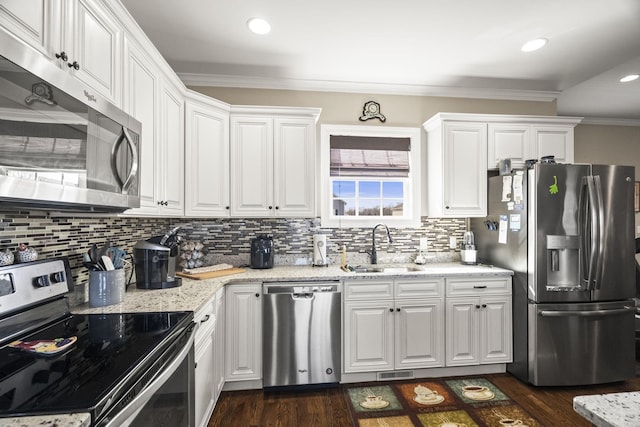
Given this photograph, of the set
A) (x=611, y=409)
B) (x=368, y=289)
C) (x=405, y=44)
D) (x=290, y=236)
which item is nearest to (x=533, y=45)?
(x=405, y=44)

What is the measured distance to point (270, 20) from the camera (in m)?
2.13

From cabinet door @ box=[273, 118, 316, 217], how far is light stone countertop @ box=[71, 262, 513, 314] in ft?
1.80

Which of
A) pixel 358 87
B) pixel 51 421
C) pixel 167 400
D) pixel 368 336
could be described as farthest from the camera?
pixel 358 87

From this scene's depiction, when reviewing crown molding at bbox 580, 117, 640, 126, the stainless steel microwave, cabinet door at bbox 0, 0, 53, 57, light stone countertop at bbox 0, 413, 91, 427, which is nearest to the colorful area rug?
light stone countertop at bbox 0, 413, 91, 427

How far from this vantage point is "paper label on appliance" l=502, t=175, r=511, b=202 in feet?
8.80

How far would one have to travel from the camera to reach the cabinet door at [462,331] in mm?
2605

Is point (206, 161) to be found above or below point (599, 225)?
above

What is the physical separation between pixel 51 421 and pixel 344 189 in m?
2.75

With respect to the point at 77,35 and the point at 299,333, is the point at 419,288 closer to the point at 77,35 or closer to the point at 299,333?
the point at 299,333

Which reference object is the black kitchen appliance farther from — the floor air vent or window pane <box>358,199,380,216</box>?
the floor air vent

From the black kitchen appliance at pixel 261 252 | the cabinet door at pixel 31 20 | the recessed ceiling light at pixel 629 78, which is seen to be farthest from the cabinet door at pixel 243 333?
the recessed ceiling light at pixel 629 78

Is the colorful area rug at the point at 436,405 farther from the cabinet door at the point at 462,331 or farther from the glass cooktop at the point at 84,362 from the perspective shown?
the glass cooktop at the point at 84,362

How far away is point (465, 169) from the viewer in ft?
9.70

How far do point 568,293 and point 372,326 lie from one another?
1.54m
